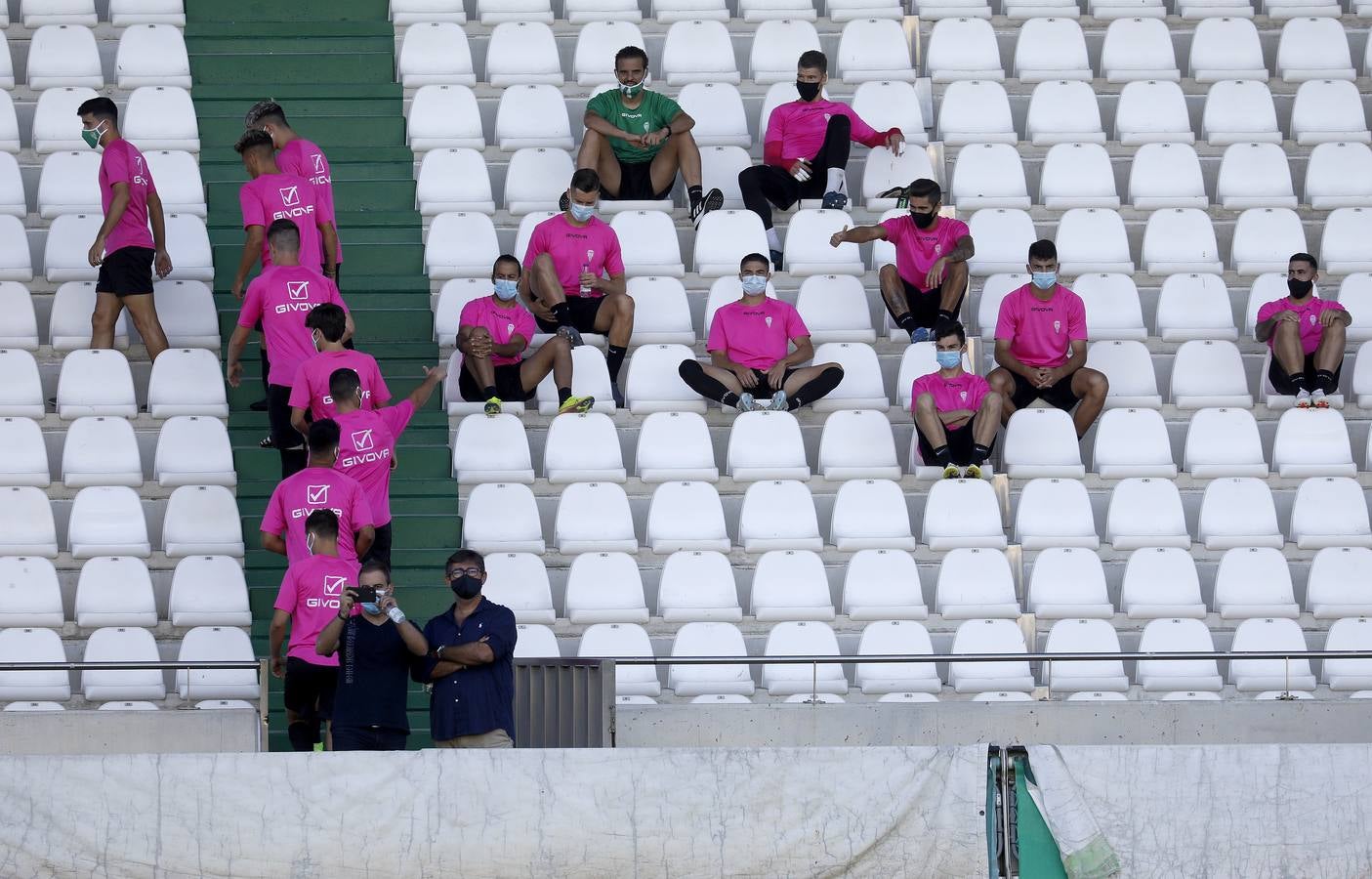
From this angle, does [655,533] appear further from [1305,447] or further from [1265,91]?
[1265,91]

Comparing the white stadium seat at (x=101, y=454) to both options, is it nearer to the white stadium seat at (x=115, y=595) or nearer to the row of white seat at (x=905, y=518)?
the row of white seat at (x=905, y=518)

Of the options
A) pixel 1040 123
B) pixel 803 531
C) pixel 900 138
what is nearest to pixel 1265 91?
pixel 1040 123

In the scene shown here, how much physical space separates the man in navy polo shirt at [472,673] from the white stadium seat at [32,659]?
81.8 inches

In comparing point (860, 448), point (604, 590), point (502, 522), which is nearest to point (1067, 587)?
point (860, 448)

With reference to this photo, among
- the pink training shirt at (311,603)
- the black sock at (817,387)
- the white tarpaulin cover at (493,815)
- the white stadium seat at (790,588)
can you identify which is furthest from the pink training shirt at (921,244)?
the white tarpaulin cover at (493,815)

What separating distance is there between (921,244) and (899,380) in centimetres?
81

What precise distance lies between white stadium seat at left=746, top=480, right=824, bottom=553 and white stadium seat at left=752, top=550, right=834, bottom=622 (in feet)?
0.44

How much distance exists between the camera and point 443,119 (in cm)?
1382

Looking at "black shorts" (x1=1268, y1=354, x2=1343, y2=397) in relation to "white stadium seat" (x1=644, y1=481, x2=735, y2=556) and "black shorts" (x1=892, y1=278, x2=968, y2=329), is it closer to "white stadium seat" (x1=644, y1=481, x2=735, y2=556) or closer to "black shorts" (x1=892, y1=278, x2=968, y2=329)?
"black shorts" (x1=892, y1=278, x2=968, y2=329)

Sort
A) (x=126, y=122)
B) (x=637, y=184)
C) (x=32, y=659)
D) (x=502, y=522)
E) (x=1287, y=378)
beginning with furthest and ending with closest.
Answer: (x=126, y=122) → (x=637, y=184) → (x=1287, y=378) → (x=502, y=522) → (x=32, y=659)

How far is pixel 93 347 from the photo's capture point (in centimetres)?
1220

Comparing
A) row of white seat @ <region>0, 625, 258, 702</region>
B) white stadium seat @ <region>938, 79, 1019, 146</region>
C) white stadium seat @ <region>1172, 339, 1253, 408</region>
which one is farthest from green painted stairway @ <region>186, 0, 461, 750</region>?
white stadium seat @ <region>1172, 339, 1253, 408</region>

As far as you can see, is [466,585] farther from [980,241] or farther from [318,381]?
[980,241]

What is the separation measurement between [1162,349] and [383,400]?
4692 mm
